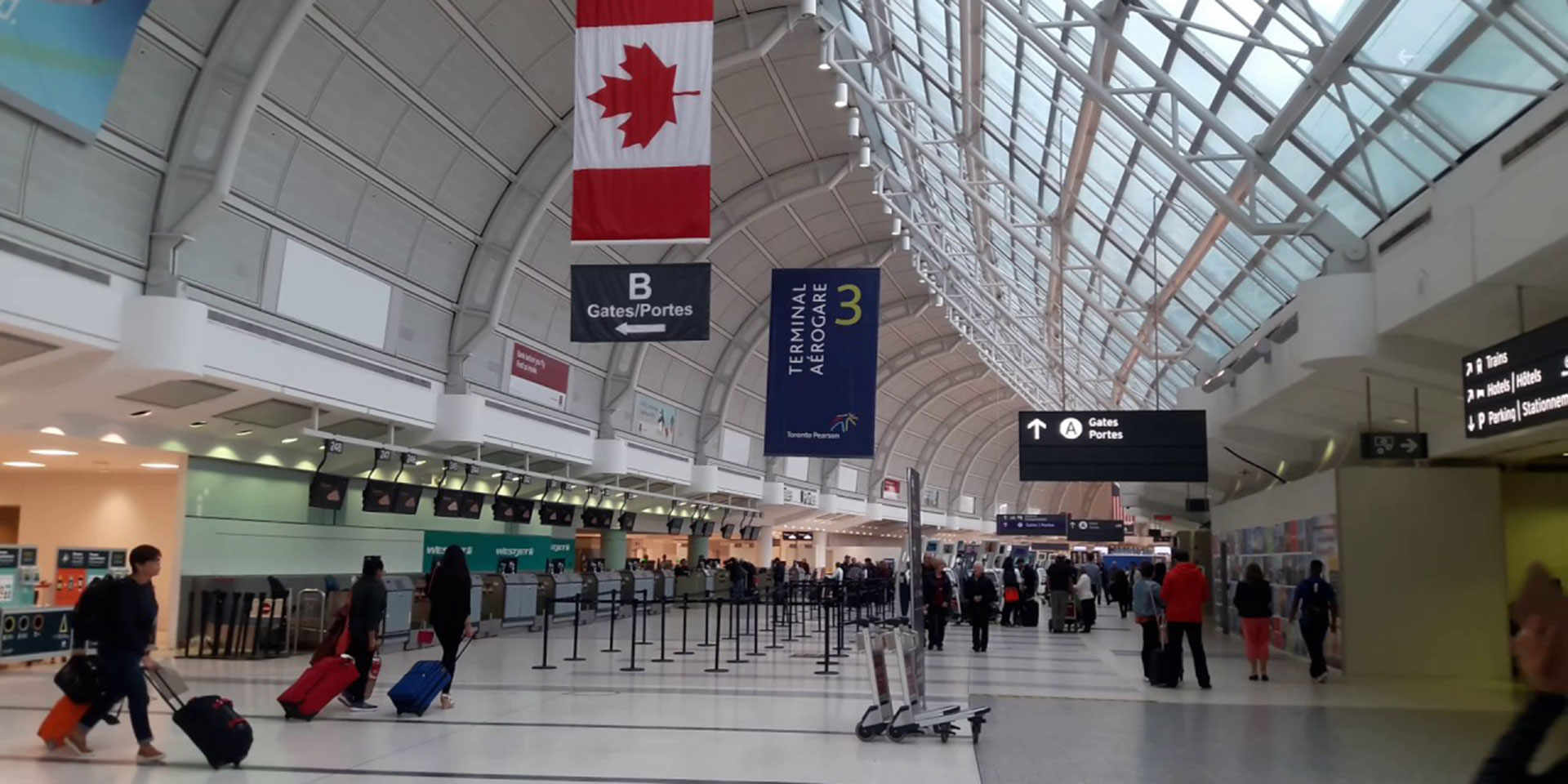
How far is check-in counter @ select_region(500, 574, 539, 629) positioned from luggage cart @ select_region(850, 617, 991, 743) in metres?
15.2

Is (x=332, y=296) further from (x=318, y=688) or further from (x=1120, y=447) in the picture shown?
(x=1120, y=447)

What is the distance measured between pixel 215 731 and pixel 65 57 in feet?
26.8

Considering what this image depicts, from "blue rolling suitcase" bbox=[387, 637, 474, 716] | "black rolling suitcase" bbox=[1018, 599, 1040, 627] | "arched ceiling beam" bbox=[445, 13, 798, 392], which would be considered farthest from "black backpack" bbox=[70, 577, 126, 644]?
"black rolling suitcase" bbox=[1018, 599, 1040, 627]

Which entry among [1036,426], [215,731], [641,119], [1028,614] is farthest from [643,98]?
[1028,614]

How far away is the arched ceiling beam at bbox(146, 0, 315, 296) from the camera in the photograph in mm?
15039

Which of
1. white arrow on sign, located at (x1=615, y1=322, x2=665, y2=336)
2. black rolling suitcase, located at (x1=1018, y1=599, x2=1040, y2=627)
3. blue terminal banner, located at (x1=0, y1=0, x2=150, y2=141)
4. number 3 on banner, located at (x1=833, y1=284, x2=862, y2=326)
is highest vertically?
blue terminal banner, located at (x1=0, y1=0, x2=150, y2=141)

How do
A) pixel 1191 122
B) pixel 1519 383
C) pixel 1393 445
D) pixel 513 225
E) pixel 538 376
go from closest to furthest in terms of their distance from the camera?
pixel 1519 383 < pixel 1191 122 < pixel 1393 445 < pixel 513 225 < pixel 538 376

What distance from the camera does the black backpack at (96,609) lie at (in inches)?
328

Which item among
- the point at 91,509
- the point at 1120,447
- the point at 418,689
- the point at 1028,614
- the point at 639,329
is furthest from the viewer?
the point at 1028,614

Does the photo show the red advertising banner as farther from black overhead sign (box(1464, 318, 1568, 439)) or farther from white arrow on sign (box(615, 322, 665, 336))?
black overhead sign (box(1464, 318, 1568, 439))

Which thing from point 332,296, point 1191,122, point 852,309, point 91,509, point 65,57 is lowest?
point 91,509

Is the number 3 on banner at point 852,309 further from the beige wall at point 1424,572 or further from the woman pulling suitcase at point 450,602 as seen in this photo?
the woman pulling suitcase at point 450,602

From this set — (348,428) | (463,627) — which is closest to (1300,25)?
(463,627)

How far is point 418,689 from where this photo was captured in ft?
35.6
